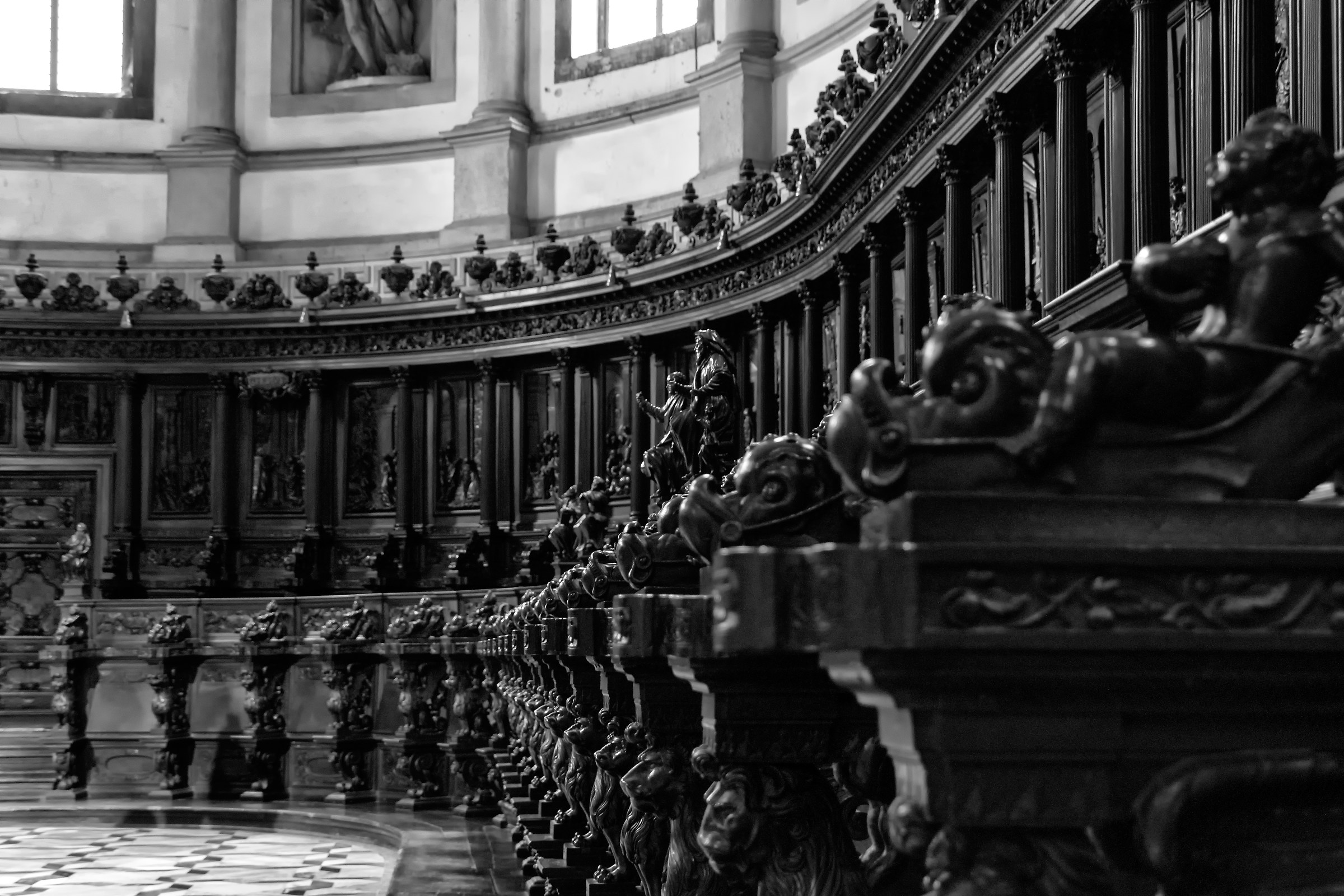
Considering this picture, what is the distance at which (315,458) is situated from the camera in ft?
64.1

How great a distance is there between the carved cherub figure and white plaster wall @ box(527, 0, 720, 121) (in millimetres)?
16739

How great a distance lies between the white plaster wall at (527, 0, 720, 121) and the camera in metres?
18.9

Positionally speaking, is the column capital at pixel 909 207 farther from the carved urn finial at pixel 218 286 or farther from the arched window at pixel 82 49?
the arched window at pixel 82 49

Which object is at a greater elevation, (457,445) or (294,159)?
(294,159)

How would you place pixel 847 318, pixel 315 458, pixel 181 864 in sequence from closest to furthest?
pixel 181 864 → pixel 847 318 → pixel 315 458

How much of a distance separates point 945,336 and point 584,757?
3.89 metres

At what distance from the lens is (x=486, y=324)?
61.3 feet

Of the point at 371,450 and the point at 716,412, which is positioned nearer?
the point at 716,412

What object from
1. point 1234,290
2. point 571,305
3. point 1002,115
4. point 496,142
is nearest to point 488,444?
point 571,305

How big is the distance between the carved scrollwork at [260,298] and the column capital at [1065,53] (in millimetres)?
12449

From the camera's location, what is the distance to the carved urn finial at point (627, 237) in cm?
1677

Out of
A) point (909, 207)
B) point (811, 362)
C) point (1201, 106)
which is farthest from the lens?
point (811, 362)

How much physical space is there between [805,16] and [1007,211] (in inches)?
308

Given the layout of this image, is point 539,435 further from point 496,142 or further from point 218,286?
point 218,286
